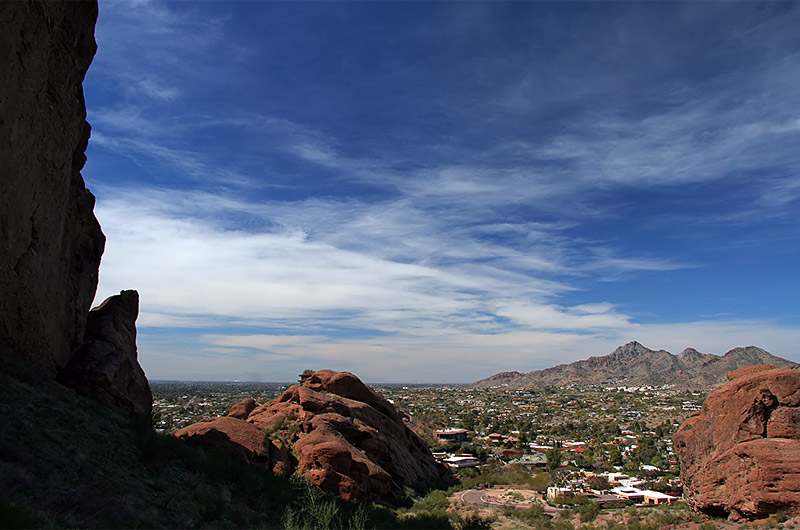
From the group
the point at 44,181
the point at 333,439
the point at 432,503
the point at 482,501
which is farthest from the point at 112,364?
the point at 482,501

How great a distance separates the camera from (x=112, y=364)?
17266mm

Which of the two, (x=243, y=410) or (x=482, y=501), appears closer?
(x=482, y=501)

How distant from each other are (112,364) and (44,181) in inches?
282

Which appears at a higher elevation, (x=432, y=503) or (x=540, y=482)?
(x=432, y=503)

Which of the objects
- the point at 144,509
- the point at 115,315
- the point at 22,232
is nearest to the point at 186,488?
the point at 144,509

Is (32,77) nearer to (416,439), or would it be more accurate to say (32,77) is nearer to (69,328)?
(69,328)

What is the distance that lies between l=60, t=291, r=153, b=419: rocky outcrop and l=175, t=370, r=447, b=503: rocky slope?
3.11 meters

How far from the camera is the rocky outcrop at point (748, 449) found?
63.0 ft

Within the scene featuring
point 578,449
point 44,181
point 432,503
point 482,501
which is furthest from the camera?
point 578,449

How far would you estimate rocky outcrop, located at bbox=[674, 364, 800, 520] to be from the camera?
19.2m

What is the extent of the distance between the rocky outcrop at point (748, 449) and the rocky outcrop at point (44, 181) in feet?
92.4

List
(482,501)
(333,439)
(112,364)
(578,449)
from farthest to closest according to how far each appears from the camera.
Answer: (578,449) < (482,501) < (333,439) < (112,364)

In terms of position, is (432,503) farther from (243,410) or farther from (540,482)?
(540,482)

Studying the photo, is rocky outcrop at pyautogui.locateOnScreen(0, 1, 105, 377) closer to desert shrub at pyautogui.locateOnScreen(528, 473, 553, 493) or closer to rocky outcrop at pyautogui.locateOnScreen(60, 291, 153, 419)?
rocky outcrop at pyautogui.locateOnScreen(60, 291, 153, 419)
